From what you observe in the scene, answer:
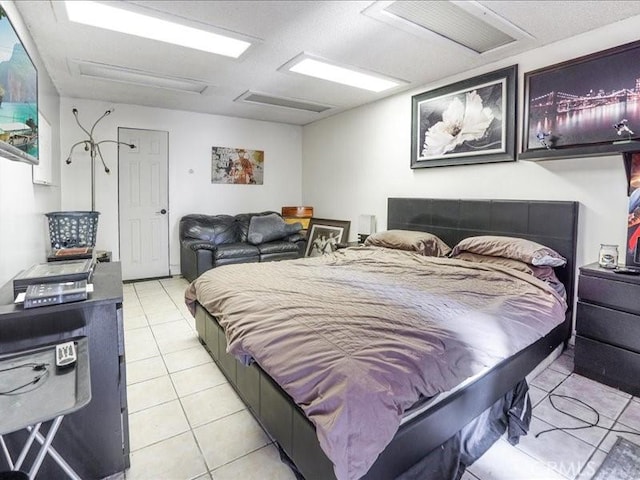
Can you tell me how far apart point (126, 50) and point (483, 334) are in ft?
11.7

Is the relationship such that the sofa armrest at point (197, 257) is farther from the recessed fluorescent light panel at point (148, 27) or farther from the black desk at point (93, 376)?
the black desk at point (93, 376)

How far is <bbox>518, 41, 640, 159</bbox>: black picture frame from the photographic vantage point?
2.51 meters

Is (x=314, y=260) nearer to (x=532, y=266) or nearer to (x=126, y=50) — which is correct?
(x=532, y=266)

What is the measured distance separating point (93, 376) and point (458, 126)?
3760 mm

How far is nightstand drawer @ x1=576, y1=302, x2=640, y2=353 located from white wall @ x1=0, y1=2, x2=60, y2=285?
3636 mm

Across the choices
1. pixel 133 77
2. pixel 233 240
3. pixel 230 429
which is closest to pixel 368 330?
pixel 230 429

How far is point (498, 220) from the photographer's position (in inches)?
131

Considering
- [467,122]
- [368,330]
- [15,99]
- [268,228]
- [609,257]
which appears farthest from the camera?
[268,228]

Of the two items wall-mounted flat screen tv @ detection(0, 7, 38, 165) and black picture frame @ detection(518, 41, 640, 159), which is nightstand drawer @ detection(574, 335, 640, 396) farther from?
wall-mounted flat screen tv @ detection(0, 7, 38, 165)

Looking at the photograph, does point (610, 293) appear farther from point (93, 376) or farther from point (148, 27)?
point (148, 27)

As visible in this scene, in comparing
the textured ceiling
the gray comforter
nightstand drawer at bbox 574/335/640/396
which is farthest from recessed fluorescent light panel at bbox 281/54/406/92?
nightstand drawer at bbox 574/335/640/396

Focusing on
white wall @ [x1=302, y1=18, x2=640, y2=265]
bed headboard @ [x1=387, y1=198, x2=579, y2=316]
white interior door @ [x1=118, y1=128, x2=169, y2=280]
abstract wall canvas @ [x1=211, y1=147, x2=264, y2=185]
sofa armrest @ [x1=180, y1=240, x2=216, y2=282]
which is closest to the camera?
white wall @ [x1=302, y1=18, x2=640, y2=265]

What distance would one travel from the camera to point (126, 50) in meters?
3.06

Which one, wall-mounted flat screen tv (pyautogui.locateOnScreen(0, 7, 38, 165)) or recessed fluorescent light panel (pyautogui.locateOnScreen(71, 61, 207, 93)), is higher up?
recessed fluorescent light panel (pyautogui.locateOnScreen(71, 61, 207, 93))
